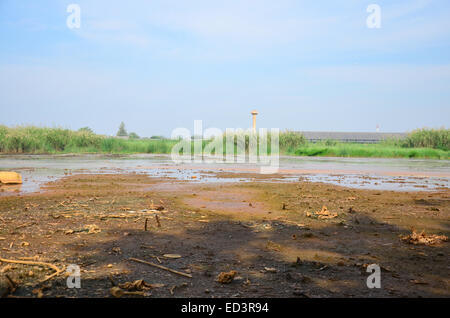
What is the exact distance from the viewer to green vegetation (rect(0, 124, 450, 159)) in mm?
33125

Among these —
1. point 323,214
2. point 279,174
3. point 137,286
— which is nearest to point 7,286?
point 137,286

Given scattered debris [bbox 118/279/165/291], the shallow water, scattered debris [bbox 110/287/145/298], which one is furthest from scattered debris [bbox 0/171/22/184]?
scattered debris [bbox 110/287/145/298]

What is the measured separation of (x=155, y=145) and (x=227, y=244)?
36.5m

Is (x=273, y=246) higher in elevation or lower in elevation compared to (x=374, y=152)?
lower

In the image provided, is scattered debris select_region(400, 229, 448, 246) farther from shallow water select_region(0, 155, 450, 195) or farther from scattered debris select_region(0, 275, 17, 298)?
shallow water select_region(0, 155, 450, 195)

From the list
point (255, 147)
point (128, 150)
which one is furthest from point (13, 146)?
point (255, 147)

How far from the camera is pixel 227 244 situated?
4594mm

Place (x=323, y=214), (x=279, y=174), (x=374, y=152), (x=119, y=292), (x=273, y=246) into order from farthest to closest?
1. (x=374, y=152)
2. (x=279, y=174)
3. (x=323, y=214)
4. (x=273, y=246)
5. (x=119, y=292)

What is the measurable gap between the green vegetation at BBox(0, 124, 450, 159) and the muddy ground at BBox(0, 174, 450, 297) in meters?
27.6

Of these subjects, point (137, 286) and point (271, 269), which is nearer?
point (137, 286)

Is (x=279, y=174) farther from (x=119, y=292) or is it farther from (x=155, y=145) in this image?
(x=155, y=145)

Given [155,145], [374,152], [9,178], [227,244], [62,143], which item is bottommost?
[227,244]

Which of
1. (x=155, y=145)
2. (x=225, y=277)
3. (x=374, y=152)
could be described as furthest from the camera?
(x=155, y=145)

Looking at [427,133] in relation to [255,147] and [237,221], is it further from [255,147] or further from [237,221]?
[237,221]
